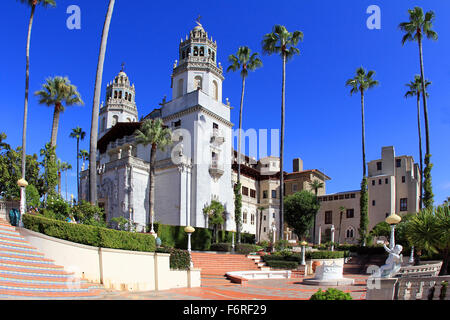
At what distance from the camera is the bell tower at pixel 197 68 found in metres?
45.9

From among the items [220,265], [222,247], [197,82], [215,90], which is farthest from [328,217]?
[220,265]

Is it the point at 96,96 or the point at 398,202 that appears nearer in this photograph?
the point at 96,96

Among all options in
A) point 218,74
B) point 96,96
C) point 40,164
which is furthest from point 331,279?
point 218,74

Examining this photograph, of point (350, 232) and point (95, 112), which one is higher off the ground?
point (95, 112)

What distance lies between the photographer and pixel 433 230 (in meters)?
17.9

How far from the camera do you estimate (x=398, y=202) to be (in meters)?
55.3

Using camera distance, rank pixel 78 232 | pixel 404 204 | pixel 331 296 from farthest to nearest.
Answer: pixel 404 204 → pixel 78 232 → pixel 331 296

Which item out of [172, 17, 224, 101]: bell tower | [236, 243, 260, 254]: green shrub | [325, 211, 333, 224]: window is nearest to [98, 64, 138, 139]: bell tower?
[172, 17, 224, 101]: bell tower

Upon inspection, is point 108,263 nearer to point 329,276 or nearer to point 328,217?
point 329,276

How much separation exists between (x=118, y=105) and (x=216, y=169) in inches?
965

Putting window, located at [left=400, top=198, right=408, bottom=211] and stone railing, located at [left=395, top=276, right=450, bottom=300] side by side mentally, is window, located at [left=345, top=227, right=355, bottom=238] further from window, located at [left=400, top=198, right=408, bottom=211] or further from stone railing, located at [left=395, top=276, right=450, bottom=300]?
stone railing, located at [left=395, top=276, right=450, bottom=300]

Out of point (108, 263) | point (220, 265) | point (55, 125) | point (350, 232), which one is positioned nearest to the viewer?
point (108, 263)
